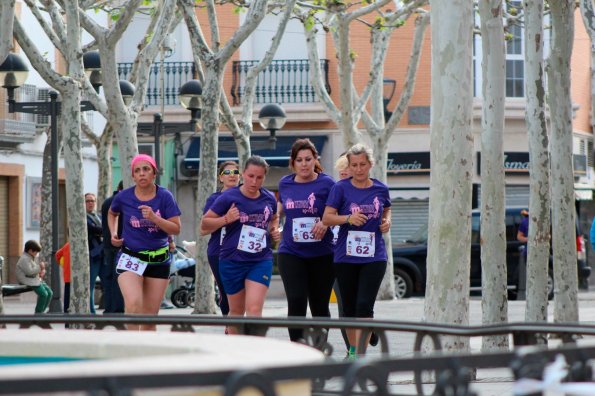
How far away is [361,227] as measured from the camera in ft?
41.0

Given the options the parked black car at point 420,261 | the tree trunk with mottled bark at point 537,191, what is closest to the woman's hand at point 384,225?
the tree trunk with mottled bark at point 537,191

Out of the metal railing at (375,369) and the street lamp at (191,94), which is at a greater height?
the street lamp at (191,94)

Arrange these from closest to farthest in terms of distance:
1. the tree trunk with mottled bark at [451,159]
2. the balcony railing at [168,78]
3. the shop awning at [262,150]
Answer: the tree trunk with mottled bark at [451,159] < the shop awning at [262,150] < the balcony railing at [168,78]

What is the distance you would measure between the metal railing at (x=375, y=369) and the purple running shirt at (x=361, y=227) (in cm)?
449

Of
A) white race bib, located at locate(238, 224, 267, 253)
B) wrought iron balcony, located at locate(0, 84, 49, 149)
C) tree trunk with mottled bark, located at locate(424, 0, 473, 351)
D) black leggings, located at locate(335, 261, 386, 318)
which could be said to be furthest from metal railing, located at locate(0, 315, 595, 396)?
wrought iron balcony, located at locate(0, 84, 49, 149)

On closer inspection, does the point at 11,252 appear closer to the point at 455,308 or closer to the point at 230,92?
the point at 230,92

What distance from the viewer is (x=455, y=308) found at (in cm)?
1121

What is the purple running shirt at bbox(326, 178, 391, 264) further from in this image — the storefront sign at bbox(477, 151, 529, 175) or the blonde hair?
the storefront sign at bbox(477, 151, 529, 175)

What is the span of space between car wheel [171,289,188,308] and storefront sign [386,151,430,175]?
54.7 feet

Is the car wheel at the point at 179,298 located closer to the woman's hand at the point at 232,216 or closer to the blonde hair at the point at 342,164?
the blonde hair at the point at 342,164

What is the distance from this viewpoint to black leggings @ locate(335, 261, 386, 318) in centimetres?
1236

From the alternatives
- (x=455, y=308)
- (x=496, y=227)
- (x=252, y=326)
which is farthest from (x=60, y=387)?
(x=496, y=227)

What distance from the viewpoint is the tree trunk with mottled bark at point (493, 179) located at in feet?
45.1

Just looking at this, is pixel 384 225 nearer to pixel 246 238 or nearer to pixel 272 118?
pixel 246 238
